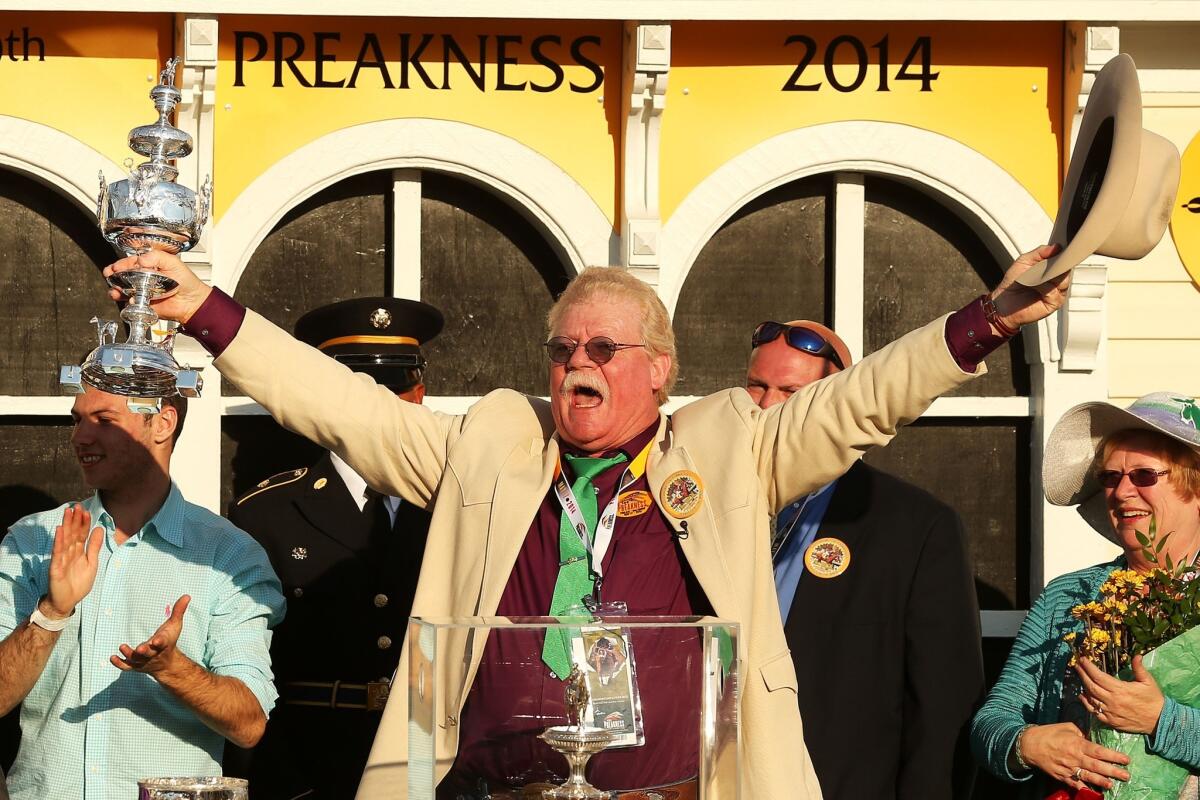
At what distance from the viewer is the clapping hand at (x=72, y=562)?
4.29 meters

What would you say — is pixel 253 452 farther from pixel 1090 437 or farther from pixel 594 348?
pixel 1090 437

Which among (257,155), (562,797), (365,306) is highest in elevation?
(257,155)

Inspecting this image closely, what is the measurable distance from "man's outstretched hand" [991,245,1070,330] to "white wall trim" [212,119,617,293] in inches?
120

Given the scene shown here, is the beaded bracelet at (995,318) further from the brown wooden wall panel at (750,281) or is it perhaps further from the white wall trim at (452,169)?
the brown wooden wall panel at (750,281)

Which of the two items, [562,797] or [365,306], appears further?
[365,306]

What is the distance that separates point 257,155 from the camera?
268 inches

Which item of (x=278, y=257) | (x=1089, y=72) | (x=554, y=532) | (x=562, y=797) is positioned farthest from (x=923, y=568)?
(x=278, y=257)

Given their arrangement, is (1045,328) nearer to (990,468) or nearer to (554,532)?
(990,468)

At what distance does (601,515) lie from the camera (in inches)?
160

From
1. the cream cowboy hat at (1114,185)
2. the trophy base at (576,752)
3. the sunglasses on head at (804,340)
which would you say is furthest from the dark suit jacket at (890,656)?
the trophy base at (576,752)

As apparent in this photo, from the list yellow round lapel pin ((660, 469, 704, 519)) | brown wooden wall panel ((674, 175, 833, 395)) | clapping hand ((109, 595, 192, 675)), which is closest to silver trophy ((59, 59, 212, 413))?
clapping hand ((109, 595, 192, 675))

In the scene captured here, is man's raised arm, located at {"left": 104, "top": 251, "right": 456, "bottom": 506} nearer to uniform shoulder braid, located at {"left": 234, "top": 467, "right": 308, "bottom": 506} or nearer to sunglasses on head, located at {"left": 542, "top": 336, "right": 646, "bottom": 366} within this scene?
sunglasses on head, located at {"left": 542, "top": 336, "right": 646, "bottom": 366}

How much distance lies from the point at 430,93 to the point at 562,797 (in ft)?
13.1

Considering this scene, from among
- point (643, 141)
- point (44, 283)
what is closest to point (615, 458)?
point (643, 141)
